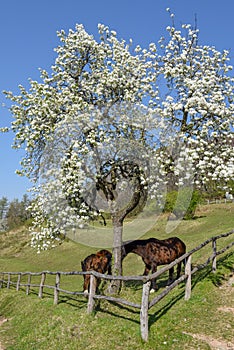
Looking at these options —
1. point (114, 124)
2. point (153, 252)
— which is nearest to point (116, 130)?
point (114, 124)

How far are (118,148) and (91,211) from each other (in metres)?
3.07

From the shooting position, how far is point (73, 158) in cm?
1393

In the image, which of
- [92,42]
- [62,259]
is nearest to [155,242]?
[92,42]

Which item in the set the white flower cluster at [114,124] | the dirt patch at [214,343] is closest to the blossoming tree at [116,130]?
the white flower cluster at [114,124]

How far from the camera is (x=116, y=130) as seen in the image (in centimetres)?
1541

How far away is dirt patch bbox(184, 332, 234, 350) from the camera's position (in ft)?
Answer: 31.7

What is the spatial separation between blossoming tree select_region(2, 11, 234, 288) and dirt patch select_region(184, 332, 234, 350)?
5459 mm

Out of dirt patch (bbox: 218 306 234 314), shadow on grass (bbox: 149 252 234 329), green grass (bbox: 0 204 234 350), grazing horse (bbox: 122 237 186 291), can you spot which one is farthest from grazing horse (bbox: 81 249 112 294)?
dirt patch (bbox: 218 306 234 314)

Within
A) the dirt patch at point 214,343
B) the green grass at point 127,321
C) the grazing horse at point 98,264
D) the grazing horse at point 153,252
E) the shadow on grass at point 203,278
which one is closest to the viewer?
the dirt patch at point 214,343

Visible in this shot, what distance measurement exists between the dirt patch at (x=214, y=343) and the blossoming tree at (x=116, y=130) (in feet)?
17.9

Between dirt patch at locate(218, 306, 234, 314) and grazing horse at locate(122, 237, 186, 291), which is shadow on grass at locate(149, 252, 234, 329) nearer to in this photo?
grazing horse at locate(122, 237, 186, 291)

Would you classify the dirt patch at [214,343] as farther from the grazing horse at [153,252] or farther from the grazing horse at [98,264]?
the grazing horse at [98,264]

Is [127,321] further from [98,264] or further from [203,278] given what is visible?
[98,264]

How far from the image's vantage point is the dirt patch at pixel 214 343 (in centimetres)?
965
